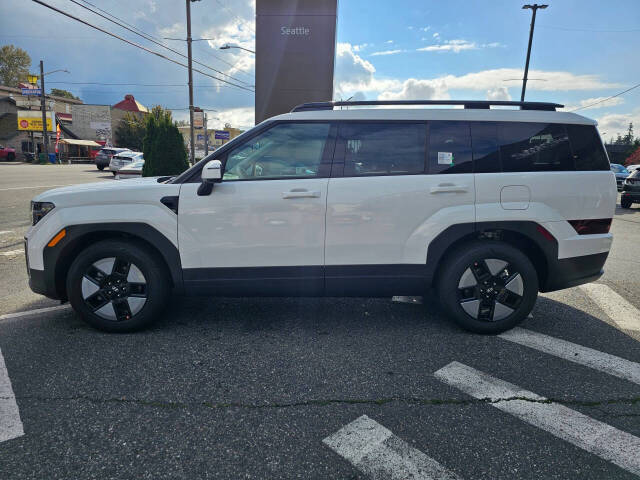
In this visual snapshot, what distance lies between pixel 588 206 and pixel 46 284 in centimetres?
476

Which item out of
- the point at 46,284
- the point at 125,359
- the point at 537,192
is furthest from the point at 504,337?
the point at 46,284

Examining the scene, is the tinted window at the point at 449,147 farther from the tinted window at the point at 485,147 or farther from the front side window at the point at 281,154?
the front side window at the point at 281,154

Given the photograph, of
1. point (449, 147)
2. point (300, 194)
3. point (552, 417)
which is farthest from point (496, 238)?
point (300, 194)

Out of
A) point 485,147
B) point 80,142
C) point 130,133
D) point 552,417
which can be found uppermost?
point 130,133

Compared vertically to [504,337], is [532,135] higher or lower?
higher

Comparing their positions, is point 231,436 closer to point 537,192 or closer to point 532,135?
point 537,192

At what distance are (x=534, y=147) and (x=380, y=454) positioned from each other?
9.54 ft

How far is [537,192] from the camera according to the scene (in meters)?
3.72

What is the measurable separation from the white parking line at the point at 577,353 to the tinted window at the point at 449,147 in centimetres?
157

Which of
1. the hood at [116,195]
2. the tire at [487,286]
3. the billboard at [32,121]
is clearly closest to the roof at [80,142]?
the billboard at [32,121]

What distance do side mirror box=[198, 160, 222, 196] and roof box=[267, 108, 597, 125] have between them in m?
0.68

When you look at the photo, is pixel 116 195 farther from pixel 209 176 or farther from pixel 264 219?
pixel 264 219

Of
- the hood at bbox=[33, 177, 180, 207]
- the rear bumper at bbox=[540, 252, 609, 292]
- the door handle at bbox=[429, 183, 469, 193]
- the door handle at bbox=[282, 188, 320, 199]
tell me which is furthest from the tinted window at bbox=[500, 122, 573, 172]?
the hood at bbox=[33, 177, 180, 207]

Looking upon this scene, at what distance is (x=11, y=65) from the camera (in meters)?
82.5
